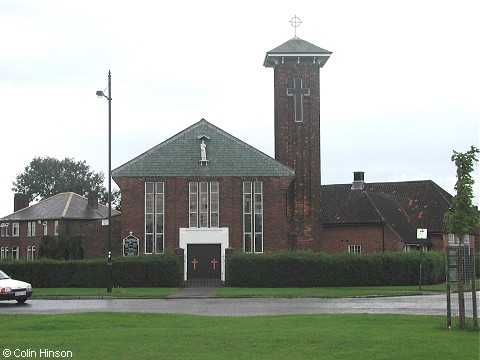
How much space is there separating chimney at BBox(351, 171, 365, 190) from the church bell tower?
45.3 ft

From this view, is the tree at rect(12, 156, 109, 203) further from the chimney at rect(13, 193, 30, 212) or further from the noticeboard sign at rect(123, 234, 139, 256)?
the noticeboard sign at rect(123, 234, 139, 256)

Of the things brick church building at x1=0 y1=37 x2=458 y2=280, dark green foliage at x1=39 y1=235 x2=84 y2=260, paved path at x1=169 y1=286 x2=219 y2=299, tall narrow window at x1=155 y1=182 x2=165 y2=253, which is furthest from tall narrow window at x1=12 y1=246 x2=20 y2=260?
paved path at x1=169 y1=286 x2=219 y2=299

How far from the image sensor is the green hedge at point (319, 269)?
39469 mm

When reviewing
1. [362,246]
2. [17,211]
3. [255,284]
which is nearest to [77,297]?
[255,284]

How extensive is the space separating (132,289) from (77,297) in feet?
18.0

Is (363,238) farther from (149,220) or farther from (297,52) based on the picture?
(149,220)

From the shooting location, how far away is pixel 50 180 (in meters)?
114

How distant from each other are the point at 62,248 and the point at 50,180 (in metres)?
53.8

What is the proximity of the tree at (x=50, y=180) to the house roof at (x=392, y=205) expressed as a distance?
62.0m

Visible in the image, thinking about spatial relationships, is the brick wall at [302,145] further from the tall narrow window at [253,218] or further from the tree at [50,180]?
the tree at [50,180]

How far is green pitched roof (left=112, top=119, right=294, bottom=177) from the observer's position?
45.2m

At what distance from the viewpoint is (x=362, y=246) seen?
169ft

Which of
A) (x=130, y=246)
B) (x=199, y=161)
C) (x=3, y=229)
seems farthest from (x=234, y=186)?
(x=3, y=229)

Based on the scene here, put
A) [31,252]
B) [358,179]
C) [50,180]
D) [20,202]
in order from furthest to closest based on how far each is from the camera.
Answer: [50,180] < [20,202] < [31,252] < [358,179]
